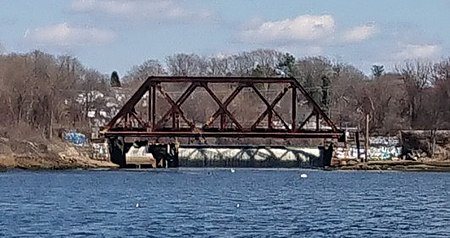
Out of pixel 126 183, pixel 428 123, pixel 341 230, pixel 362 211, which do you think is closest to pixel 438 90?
pixel 428 123

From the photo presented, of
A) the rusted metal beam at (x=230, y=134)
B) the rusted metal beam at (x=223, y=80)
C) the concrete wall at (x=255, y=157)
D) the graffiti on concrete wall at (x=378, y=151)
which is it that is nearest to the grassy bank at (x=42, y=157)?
the rusted metal beam at (x=230, y=134)

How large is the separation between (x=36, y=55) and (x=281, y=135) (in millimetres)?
66899

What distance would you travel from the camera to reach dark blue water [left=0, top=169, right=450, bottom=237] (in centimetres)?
5781

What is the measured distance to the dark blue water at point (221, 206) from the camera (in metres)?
57.8

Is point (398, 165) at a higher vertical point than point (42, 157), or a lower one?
lower

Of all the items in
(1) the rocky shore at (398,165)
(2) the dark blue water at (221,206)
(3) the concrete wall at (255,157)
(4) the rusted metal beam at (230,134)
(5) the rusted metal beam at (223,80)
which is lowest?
(2) the dark blue water at (221,206)

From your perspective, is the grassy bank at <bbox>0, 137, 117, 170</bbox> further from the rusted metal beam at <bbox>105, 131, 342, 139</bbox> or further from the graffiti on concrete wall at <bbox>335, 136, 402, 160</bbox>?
the graffiti on concrete wall at <bbox>335, 136, 402, 160</bbox>

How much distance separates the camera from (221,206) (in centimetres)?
7550

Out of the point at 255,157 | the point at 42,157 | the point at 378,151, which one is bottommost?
the point at 255,157

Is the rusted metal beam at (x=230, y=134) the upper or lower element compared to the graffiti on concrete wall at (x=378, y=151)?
upper

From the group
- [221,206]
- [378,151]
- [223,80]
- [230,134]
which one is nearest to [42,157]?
[230,134]

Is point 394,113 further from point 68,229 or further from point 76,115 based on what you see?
point 68,229

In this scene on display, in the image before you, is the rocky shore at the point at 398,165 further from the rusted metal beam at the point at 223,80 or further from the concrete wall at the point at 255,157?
the rusted metal beam at the point at 223,80

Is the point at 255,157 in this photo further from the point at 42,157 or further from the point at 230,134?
the point at 42,157
